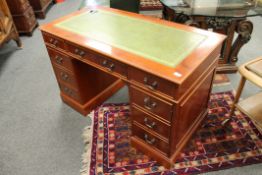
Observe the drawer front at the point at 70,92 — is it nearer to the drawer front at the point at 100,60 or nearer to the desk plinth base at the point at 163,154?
the drawer front at the point at 100,60

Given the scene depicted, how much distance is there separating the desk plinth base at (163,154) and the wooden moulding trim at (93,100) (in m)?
0.56

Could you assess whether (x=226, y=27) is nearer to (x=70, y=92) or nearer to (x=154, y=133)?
(x=154, y=133)

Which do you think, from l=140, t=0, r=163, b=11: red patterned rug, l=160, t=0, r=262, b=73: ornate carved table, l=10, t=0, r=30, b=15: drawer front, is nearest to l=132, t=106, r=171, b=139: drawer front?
l=160, t=0, r=262, b=73: ornate carved table

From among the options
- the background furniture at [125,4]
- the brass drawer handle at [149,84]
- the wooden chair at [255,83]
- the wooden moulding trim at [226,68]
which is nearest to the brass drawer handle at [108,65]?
the brass drawer handle at [149,84]

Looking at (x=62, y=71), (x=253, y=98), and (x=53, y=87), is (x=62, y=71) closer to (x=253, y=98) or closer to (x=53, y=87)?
(x=53, y=87)

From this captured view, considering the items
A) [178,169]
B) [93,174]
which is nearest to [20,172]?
[93,174]

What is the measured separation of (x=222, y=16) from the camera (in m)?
1.93

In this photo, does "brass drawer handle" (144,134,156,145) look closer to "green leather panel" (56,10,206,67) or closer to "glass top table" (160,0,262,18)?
"green leather panel" (56,10,206,67)

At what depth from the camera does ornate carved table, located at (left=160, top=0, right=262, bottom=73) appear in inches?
77.9

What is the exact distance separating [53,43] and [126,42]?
25.5 inches

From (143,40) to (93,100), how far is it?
859 millimetres

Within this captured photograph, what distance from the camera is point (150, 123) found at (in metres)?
1.40

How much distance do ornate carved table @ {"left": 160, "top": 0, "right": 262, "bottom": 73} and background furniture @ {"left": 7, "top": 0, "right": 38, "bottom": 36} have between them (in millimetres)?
2144

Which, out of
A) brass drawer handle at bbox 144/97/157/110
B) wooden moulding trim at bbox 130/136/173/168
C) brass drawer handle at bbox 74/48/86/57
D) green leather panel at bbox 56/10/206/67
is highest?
green leather panel at bbox 56/10/206/67
